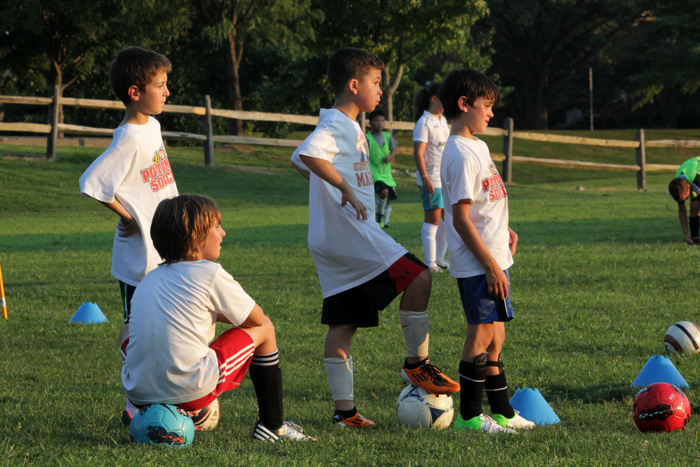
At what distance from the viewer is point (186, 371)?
3432mm

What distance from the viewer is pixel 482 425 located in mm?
3936

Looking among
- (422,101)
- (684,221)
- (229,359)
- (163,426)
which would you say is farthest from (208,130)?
(163,426)

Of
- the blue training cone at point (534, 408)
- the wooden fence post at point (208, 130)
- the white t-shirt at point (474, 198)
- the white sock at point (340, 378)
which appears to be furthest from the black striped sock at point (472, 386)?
the wooden fence post at point (208, 130)

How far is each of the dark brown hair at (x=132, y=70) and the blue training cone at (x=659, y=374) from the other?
333 cm

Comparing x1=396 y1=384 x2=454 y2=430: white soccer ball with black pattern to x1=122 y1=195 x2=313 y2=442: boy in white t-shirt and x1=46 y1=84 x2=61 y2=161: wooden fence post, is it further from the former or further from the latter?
x1=46 y1=84 x2=61 y2=161: wooden fence post

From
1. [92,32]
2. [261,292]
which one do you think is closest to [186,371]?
[261,292]

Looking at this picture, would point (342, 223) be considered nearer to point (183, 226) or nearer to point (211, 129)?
point (183, 226)

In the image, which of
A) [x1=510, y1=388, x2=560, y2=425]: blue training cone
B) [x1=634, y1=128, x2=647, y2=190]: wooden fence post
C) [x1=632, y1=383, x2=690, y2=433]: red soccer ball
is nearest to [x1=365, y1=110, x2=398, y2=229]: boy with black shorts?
[x1=510, y1=388, x2=560, y2=425]: blue training cone

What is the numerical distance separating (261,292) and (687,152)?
3814cm

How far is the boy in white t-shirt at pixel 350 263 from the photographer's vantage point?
407cm

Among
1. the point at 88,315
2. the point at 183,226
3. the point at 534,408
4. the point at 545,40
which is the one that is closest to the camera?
the point at 183,226

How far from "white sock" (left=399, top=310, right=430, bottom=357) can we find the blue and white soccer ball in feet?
4.12

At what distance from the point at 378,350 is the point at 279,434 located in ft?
7.12

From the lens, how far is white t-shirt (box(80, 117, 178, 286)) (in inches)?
172
